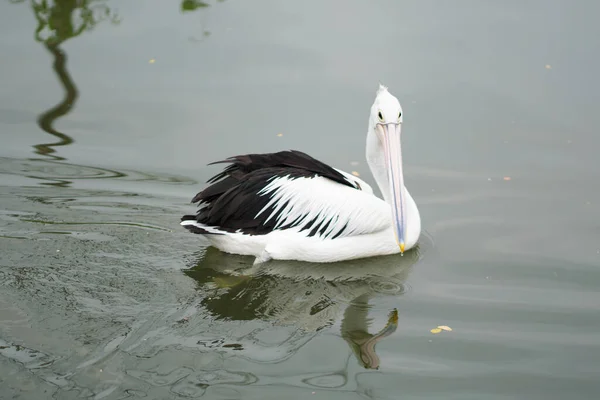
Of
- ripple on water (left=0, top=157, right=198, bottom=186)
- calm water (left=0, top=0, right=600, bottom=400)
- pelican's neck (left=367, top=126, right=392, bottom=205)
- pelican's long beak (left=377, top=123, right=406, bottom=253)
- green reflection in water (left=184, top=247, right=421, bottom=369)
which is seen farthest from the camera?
ripple on water (left=0, top=157, right=198, bottom=186)

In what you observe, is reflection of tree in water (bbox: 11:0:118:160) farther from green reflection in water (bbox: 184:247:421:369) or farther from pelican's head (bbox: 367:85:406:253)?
pelican's head (bbox: 367:85:406:253)

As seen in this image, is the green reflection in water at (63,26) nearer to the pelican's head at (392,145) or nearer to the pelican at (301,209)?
the pelican at (301,209)

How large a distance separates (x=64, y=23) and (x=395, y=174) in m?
4.95

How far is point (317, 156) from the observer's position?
6.73 m

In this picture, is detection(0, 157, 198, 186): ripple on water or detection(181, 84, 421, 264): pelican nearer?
detection(181, 84, 421, 264): pelican

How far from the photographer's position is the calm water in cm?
436

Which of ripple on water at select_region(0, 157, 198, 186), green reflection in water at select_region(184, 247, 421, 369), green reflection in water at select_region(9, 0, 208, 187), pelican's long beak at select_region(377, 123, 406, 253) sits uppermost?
green reflection in water at select_region(9, 0, 208, 187)

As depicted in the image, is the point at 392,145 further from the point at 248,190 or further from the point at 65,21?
the point at 65,21

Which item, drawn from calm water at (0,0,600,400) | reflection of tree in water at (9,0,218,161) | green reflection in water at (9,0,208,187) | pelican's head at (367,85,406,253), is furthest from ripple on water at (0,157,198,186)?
pelican's head at (367,85,406,253)

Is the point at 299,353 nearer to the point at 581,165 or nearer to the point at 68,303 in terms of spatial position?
the point at 68,303

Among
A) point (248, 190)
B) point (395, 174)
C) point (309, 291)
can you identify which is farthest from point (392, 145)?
point (309, 291)

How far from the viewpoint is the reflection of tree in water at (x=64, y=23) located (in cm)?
781

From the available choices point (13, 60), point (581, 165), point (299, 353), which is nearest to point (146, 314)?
point (299, 353)

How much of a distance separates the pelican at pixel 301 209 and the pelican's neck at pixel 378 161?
0.30ft
